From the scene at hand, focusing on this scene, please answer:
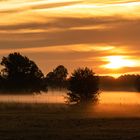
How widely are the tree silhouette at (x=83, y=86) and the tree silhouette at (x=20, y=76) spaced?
135 feet

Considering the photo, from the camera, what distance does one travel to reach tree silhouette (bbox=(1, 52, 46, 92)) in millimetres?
112050

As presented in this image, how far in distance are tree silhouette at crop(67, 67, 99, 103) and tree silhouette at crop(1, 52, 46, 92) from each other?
4103 centimetres

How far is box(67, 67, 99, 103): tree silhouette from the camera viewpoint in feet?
227

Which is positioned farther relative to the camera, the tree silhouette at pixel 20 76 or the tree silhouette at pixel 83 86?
the tree silhouette at pixel 20 76

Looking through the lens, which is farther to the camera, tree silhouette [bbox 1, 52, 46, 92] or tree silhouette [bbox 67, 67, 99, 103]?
tree silhouette [bbox 1, 52, 46, 92]

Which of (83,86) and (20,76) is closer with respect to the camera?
(83,86)

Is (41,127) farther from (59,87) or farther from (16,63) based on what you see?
(59,87)

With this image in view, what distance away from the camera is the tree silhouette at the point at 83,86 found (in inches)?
2721

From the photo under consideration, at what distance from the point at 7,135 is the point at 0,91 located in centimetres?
8610

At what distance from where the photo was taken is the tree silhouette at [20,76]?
368 ft

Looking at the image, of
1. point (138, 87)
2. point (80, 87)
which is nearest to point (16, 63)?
point (138, 87)

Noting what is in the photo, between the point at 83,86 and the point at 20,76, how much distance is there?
45.3 metres

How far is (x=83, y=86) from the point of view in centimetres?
6862

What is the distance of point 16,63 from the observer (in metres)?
116
